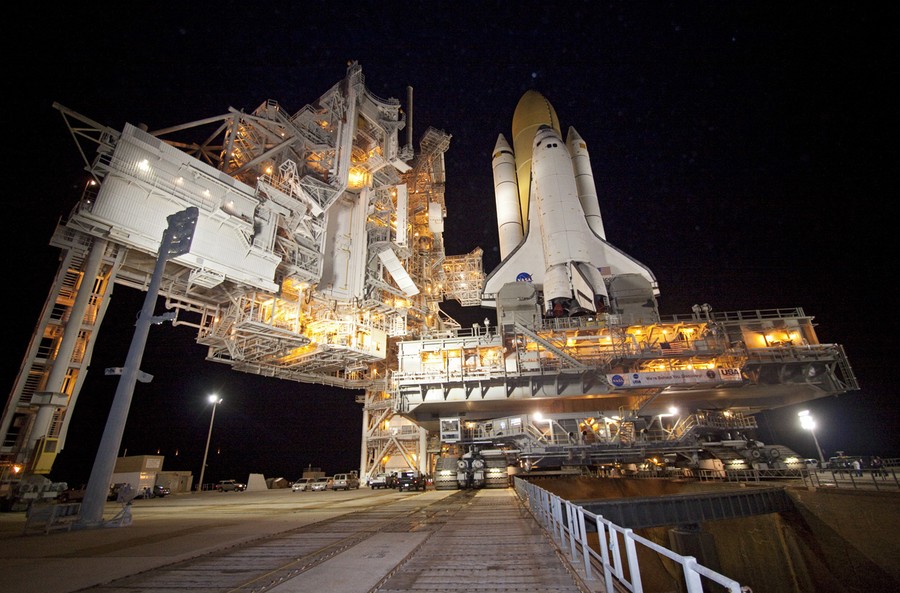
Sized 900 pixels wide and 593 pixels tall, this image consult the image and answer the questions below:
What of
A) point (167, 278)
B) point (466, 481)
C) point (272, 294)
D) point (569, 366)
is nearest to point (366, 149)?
point (272, 294)

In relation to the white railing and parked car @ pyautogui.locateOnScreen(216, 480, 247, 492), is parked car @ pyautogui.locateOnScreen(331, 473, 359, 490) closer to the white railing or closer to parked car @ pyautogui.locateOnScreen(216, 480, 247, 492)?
parked car @ pyautogui.locateOnScreen(216, 480, 247, 492)

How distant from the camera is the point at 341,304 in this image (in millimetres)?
32812

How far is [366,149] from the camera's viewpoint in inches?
1503

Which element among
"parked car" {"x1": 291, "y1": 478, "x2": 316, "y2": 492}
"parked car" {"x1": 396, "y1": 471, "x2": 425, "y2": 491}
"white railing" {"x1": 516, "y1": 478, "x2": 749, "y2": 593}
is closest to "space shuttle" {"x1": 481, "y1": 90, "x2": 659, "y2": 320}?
"parked car" {"x1": 396, "y1": 471, "x2": 425, "y2": 491}

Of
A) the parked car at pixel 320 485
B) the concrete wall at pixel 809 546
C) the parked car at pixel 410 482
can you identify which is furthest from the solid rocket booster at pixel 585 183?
the parked car at pixel 320 485

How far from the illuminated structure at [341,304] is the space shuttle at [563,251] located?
0.76 metres

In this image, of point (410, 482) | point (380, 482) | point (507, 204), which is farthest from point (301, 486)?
point (507, 204)

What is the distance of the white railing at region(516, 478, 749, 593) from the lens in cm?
281

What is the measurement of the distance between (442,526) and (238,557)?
207 inches

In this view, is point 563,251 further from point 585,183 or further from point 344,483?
point 344,483

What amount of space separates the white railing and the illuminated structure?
1938 centimetres

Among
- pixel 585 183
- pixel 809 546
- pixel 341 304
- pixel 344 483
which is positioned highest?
pixel 585 183

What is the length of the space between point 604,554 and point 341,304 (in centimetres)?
2984

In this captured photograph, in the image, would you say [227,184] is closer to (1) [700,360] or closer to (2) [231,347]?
(2) [231,347]
